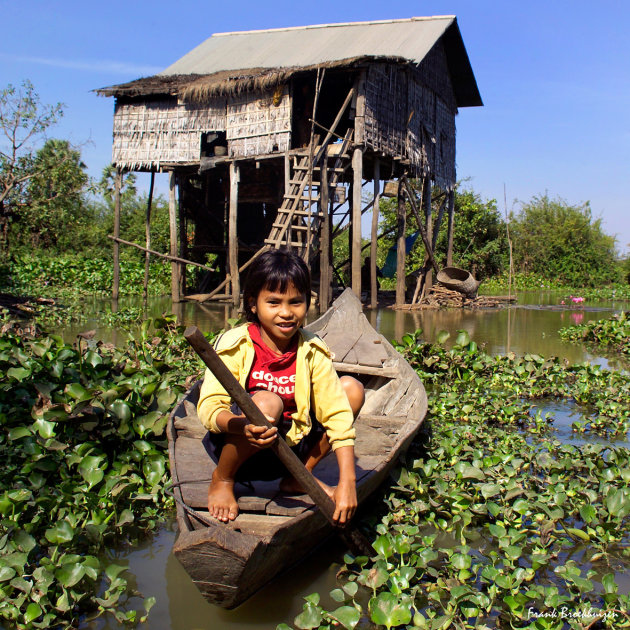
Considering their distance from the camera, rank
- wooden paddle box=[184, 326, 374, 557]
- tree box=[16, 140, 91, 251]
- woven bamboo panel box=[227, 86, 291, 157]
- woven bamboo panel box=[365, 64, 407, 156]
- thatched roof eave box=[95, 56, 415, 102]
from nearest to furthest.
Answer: wooden paddle box=[184, 326, 374, 557] → thatched roof eave box=[95, 56, 415, 102] → woven bamboo panel box=[365, 64, 407, 156] → woven bamboo panel box=[227, 86, 291, 157] → tree box=[16, 140, 91, 251]

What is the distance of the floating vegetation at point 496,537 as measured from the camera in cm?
219

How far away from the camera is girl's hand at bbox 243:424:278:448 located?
6.61 feet

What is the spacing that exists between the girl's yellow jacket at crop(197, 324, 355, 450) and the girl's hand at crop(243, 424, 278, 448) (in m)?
0.33

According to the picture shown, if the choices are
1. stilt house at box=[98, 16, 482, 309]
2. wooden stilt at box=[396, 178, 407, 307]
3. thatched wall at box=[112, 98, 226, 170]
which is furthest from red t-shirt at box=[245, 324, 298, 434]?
wooden stilt at box=[396, 178, 407, 307]

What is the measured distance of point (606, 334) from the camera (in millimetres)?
8758

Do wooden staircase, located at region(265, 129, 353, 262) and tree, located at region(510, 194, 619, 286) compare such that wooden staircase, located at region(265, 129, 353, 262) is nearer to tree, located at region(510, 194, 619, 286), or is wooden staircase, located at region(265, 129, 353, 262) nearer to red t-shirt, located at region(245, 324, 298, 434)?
red t-shirt, located at region(245, 324, 298, 434)

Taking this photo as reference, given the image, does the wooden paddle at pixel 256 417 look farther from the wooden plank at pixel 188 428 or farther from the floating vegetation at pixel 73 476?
the wooden plank at pixel 188 428

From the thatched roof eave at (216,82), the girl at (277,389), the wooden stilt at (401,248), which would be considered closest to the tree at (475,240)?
the wooden stilt at (401,248)

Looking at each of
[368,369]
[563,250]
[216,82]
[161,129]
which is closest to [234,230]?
[161,129]

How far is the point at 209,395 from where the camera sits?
2355mm

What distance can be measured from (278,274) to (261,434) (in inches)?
24.7

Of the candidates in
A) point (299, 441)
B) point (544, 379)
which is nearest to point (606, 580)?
point (299, 441)

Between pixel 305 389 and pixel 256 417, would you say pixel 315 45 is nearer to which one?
pixel 305 389

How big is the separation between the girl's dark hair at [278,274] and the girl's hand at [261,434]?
57 centimetres
